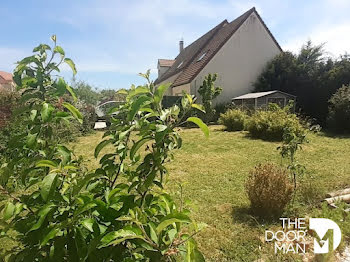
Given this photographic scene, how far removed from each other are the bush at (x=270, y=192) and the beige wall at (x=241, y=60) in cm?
1516

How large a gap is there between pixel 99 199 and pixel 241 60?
64.3 feet

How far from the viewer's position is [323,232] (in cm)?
272

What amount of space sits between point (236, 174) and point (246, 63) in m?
15.3

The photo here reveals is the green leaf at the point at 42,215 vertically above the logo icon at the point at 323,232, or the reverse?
the green leaf at the point at 42,215

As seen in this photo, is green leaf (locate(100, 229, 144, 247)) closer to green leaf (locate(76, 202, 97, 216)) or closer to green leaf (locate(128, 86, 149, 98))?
green leaf (locate(76, 202, 97, 216))

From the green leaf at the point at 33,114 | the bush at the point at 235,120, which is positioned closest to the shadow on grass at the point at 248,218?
the green leaf at the point at 33,114

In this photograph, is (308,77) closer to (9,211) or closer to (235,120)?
(235,120)

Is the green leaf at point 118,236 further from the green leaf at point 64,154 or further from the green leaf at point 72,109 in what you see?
the green leaf at point 72,109

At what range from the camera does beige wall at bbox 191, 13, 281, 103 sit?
60.8 feet

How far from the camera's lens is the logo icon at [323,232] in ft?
A: 8.35

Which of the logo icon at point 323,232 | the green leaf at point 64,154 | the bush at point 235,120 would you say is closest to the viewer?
the green leaf at point 64,154

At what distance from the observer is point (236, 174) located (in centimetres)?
585

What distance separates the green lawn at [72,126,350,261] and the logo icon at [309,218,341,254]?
527 mm

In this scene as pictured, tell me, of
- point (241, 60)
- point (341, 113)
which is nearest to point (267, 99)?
point (241, 60)
